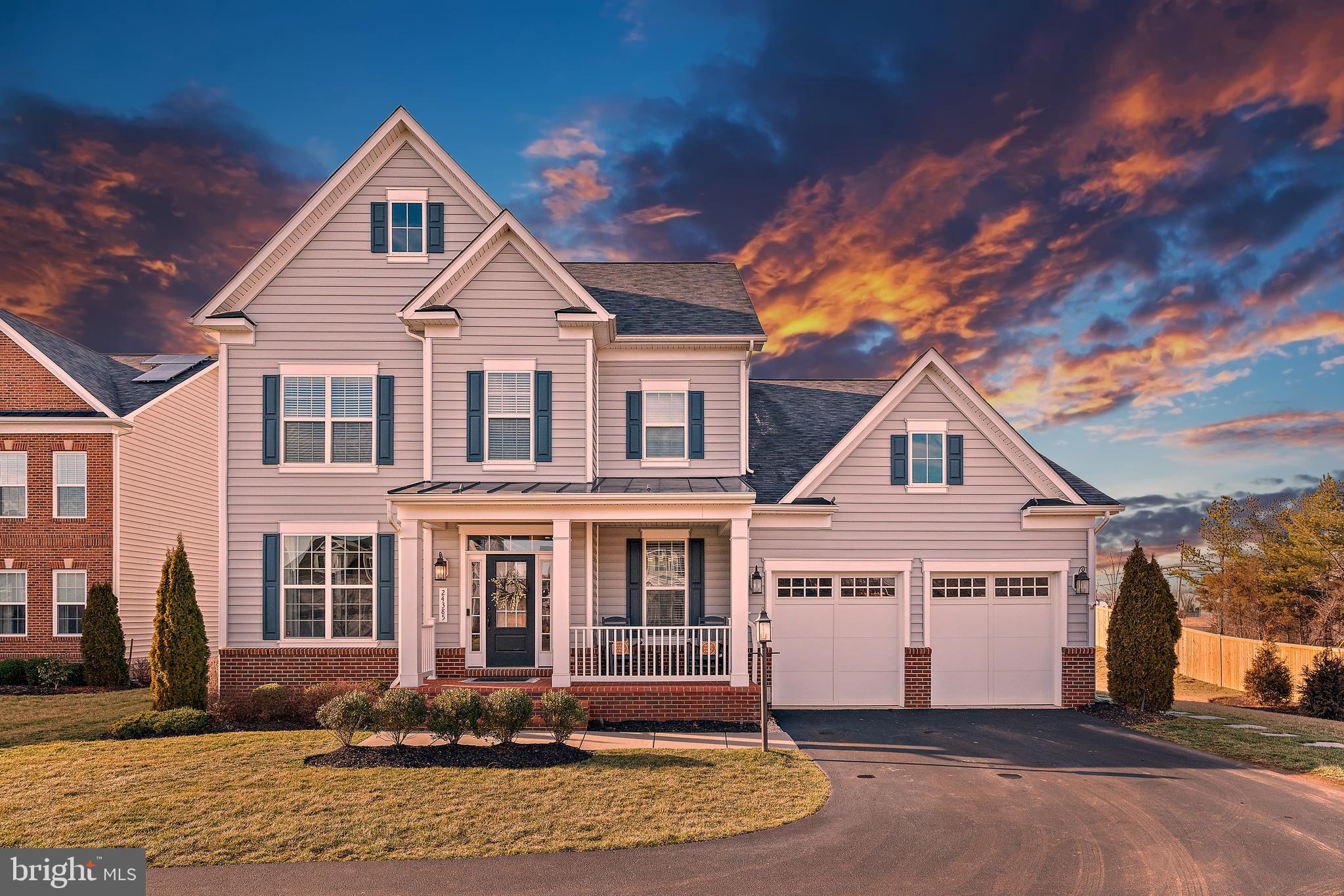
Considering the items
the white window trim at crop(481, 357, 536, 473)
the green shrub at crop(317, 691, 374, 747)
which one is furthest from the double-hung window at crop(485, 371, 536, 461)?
the green shrub at crop(317, 691, 374, 747)

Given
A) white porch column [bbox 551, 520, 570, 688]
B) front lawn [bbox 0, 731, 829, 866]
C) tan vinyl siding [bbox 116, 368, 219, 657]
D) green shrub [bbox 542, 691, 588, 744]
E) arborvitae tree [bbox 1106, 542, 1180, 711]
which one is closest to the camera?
front lawn [bbox 0, 731, 829, 866]

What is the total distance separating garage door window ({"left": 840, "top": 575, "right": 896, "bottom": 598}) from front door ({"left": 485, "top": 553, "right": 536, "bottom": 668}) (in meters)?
6.33

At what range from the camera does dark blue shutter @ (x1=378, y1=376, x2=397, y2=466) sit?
51.8 feet

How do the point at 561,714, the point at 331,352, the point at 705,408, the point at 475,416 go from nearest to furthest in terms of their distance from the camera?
the point at 561,714, the point at 475,416, the point at 331,352, the point at 705,408

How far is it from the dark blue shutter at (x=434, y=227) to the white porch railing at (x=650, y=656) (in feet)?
27.3

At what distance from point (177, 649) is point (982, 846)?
13.5 meters

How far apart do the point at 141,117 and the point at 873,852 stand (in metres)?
22.4

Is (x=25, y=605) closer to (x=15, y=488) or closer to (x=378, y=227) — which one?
(x=15, y=488)

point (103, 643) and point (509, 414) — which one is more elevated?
point (509, 414)

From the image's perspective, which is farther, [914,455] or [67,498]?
[67,498]

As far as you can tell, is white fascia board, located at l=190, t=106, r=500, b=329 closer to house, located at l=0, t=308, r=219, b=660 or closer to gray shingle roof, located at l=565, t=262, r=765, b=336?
gray shingle roof, located at l=565, t=262, r=765, b=336

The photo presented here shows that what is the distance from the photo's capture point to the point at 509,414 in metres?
15.4

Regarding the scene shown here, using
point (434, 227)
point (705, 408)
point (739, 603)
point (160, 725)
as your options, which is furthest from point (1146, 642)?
point (160, 725)

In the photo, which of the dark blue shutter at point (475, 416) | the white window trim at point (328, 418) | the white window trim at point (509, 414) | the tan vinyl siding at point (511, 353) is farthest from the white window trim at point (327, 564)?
the white window trim at point (509, 414)
